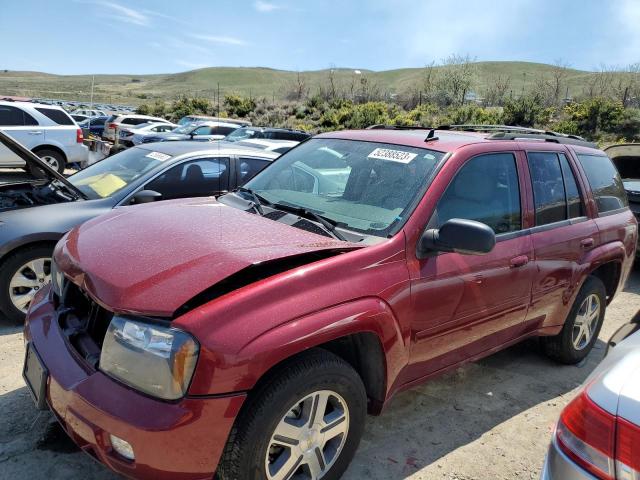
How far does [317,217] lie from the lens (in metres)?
2.79

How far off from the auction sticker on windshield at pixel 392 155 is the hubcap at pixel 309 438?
145 centimetres

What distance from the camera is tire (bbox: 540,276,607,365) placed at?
154 inches

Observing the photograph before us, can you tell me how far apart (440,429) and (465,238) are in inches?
54.5

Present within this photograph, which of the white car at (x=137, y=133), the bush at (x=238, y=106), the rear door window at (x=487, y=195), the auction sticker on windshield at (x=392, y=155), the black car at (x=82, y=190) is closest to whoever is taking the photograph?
the rear door window at (x=487, y=195)


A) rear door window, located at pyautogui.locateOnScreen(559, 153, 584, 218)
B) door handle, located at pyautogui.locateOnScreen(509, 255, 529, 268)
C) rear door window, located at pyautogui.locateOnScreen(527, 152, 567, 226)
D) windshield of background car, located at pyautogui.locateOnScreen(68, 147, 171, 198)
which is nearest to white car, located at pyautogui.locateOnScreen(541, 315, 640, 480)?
door handle, located at pyautogui.locateOnScreen(509, 255, 529, 268)

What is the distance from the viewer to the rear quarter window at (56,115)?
458 inches

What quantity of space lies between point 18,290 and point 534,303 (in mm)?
3984

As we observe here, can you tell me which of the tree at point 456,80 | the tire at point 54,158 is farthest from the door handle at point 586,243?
the tree at point 456,80

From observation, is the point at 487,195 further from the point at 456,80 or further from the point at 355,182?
the point at 456,80

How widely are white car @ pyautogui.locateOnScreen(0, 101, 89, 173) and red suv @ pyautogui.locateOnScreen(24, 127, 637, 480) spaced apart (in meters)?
9.89

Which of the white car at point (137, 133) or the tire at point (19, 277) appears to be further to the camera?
the white car at point (137, 133)

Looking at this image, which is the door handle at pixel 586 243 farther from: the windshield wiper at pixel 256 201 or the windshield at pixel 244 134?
the windshield at pixel 244 134

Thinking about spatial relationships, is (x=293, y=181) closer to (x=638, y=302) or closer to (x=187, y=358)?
(x=187, y=358)

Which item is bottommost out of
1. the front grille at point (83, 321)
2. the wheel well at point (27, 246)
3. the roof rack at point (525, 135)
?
the wheel well at point (27, 246)
